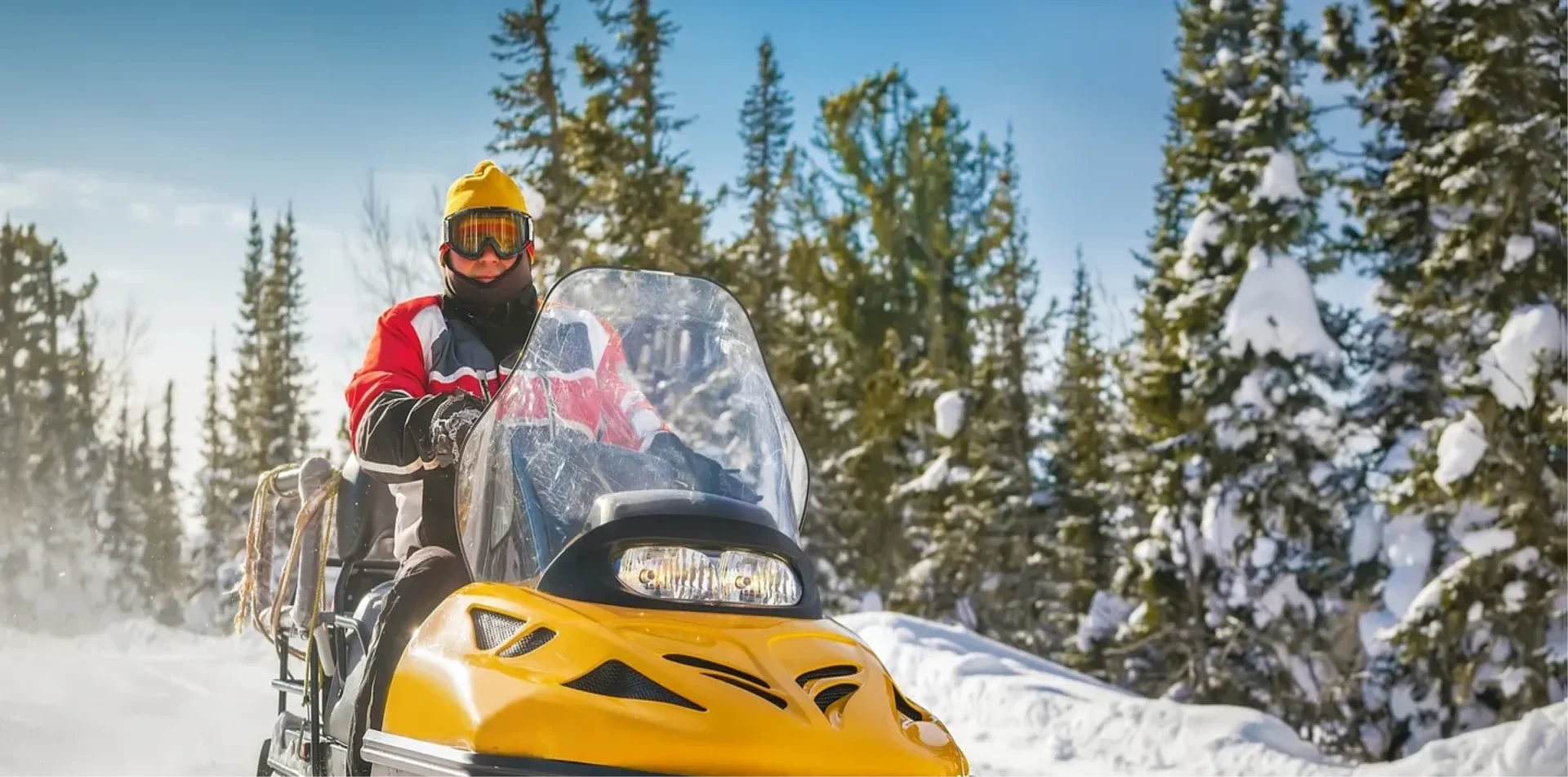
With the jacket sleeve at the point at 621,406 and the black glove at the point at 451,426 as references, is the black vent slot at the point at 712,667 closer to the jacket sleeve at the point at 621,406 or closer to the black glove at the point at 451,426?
the jacket sleeve at the point at 621,406

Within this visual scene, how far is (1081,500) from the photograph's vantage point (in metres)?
26.5

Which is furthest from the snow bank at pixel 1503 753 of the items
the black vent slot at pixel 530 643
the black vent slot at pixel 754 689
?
the black vent slot at pixel 530 643

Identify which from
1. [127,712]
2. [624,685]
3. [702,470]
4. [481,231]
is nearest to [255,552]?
[481,231]

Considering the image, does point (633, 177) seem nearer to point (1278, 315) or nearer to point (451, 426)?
point (1278, 315)

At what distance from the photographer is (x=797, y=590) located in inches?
123

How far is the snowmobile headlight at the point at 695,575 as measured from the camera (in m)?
2.95

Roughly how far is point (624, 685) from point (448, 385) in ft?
5.54

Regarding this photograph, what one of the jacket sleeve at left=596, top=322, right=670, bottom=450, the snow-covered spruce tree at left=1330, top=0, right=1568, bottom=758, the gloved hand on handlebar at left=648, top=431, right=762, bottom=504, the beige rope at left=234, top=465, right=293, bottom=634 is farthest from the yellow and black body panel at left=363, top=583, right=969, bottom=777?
the snow-covered spruce tree at left=1330, top=0, right=1568, bottom=758

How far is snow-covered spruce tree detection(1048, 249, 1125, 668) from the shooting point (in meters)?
25.3

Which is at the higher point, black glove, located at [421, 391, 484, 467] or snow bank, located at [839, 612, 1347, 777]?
black glove, located at [421, 391, 484, 467]

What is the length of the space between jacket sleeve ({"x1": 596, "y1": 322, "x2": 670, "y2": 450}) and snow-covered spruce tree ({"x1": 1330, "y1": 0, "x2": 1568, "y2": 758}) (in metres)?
11.8

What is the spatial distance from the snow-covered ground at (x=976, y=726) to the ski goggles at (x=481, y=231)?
446 centimetres

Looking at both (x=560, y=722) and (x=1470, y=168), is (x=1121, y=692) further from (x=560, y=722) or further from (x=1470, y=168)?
(x=1470, y=168)

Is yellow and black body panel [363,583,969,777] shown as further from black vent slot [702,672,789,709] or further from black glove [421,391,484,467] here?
black glove [421,391,484,467]
